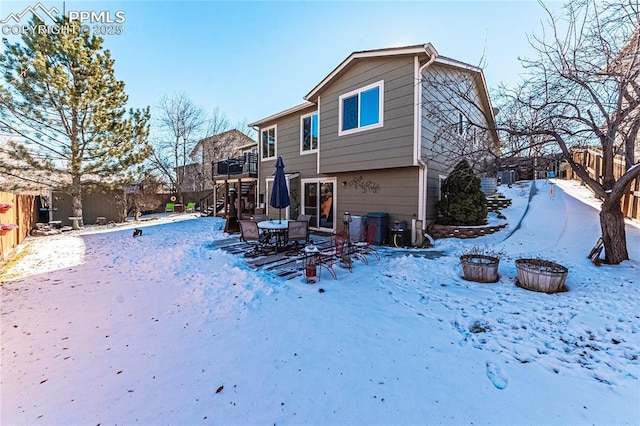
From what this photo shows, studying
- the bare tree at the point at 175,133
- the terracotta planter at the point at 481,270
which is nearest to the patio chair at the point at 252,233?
the terracotta planter at the point at 481,270

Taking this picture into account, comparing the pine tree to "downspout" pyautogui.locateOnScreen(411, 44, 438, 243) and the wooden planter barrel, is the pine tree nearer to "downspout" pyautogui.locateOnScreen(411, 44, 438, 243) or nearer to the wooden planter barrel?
"downspout" pyautogui.locateOnScreen(411, 44, 438, 243)

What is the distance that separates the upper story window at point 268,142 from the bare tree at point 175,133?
49.1ft

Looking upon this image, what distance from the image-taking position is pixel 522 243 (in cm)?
738

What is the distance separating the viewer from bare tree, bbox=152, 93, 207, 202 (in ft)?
83.5

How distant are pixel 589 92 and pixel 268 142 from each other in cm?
1183

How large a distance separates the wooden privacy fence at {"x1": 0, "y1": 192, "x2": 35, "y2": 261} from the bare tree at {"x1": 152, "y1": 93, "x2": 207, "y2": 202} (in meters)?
14.1

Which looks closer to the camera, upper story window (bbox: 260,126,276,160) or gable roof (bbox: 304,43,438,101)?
gable roof (bbox: 304,43,438,101)

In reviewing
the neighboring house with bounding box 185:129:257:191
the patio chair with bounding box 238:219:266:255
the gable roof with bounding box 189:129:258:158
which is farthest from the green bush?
the neighboring house with bounding box 185:129:257:191

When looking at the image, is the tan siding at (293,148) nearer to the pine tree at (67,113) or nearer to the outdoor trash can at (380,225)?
the outdoor trash can at (380,225)

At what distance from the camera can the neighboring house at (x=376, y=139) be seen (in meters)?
7.66

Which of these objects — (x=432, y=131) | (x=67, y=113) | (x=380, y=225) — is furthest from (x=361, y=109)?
(x=67, y=113)

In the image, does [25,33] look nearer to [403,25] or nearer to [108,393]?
[403,25]

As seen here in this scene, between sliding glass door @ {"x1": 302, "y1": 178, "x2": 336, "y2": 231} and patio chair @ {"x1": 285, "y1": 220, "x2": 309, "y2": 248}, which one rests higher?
sliding glass door @ {"x1": 302, "y1": 178, "x2": 336, "y2": 231}

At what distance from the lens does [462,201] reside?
8297 mm
